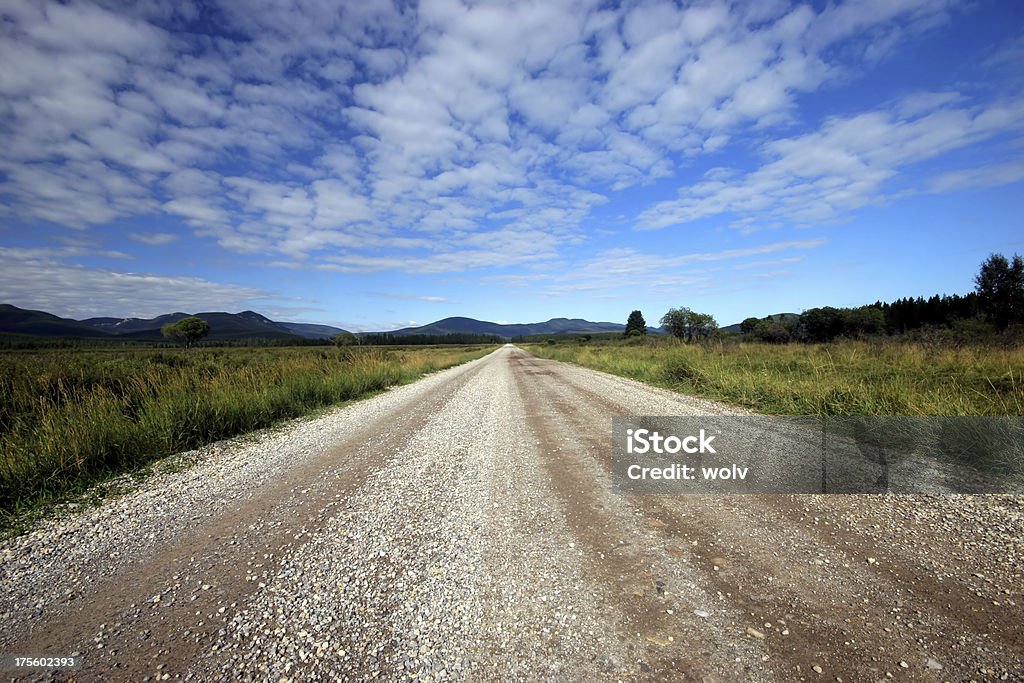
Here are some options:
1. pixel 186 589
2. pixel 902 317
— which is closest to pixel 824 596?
pixel 186 589

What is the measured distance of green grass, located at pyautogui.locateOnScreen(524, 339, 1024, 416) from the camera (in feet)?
20.8

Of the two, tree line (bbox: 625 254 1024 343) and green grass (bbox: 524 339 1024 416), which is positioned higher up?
tree line (bbox: 625 254 1024 343)

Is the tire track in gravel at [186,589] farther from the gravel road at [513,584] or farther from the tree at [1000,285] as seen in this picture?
the tree at [1000,285]

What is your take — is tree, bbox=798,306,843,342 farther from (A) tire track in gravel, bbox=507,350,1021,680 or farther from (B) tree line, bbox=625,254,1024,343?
(A) tire track in gravel, bbox=507,350,1021,680

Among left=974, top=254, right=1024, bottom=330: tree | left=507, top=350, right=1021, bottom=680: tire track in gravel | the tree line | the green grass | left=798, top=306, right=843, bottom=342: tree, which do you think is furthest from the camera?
left=798, top=306, right=843, bottom=342: tree

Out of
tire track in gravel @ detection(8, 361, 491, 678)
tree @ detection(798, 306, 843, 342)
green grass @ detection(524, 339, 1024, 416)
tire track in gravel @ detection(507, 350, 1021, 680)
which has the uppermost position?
tree @ detection(798, 306, 843, 342)

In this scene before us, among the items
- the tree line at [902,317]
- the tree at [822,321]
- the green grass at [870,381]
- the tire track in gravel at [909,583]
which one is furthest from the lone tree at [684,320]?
the tire track in gravel at [909,583]

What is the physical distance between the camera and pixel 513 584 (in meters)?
2.79

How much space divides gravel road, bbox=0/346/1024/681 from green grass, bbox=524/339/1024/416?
11.5ft

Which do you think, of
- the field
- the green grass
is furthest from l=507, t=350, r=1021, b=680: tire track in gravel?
the field

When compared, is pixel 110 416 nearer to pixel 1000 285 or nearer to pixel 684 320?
pixel 1000 285

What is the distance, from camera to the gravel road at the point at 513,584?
6.88 ft

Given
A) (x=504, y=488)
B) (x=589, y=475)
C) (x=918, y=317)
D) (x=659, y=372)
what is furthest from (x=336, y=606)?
(x=918, y=317)

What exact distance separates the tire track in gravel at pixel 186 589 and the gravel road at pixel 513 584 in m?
0.02
